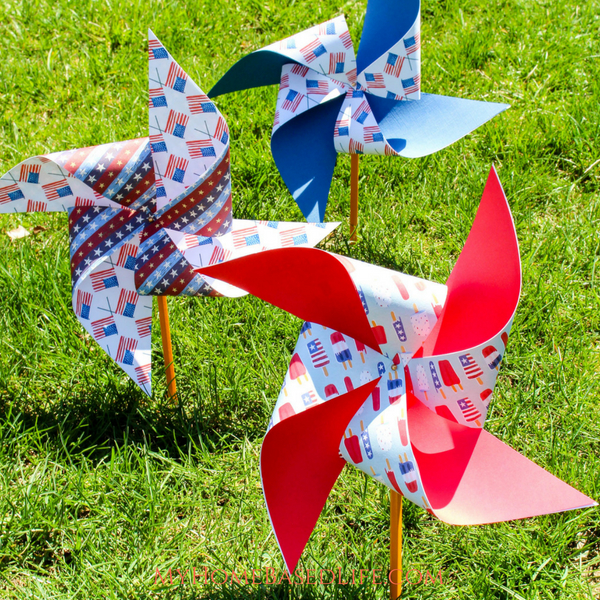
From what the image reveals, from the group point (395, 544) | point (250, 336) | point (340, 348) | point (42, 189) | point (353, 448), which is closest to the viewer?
point (353, 448)

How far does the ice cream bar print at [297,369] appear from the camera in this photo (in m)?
1.67

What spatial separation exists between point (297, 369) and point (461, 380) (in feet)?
1.35

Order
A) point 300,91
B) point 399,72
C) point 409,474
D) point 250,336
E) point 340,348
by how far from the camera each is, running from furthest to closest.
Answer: point 250,336 → point 300,91 → point 399,72 → point 340,348 → point 409,474

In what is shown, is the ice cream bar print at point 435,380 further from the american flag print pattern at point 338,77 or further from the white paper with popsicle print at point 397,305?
the american flag print pattern at point 338,77

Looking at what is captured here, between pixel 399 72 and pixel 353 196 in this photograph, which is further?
pixel 353 196

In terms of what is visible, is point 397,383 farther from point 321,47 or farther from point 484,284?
point 321,47

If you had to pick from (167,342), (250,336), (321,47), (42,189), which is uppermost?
(321,47)

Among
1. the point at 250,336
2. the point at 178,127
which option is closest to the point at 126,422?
the point at 250,336

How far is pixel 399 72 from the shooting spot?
246 centimetres

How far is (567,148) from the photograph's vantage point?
11.3ft

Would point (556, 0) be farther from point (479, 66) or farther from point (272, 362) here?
point (272, 362)

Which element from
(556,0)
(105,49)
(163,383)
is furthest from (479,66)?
(163,383)

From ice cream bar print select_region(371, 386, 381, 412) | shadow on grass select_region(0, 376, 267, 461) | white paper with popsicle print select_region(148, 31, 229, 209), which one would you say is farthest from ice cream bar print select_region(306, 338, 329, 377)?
shadow on grass select_region(0, 376, 267, 461)

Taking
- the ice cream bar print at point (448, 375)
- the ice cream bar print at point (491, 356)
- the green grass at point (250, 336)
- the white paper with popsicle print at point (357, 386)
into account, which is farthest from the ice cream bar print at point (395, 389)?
the green grass at point (250, 336)
